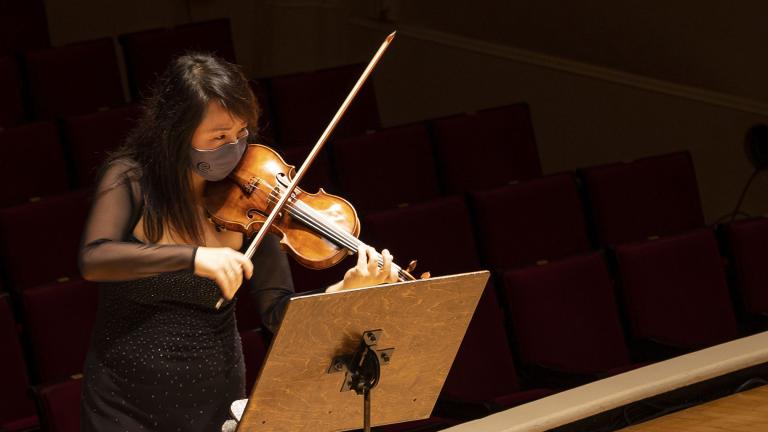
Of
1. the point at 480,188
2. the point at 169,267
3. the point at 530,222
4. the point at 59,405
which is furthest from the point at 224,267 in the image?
the point at 480,188

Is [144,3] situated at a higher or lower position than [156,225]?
higher

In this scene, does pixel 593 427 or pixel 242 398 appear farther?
Answer: pixel 593 427

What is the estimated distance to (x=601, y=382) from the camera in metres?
0.73

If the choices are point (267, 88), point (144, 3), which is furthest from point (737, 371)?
point (144, 3)

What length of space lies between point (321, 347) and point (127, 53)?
34.8 inches

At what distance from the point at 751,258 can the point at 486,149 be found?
31 centimetres

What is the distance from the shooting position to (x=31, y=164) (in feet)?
3.74

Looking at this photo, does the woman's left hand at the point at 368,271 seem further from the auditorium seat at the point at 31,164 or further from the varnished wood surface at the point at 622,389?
the auditorium seat at the point at 31,164

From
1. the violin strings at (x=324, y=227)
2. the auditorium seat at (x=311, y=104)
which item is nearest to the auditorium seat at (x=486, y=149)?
the auditorium seat at (x=311, y=104)

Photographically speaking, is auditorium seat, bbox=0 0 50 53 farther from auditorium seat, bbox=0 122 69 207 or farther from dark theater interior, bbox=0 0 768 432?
auditorium seat, bbox=0 122 69 207

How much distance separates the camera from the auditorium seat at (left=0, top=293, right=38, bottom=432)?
882 millimetres

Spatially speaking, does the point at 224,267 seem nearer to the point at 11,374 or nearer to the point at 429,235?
the point at 11,374

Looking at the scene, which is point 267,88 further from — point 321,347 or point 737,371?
point 321,347

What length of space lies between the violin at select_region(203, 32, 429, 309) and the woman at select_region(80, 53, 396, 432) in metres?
0.01
